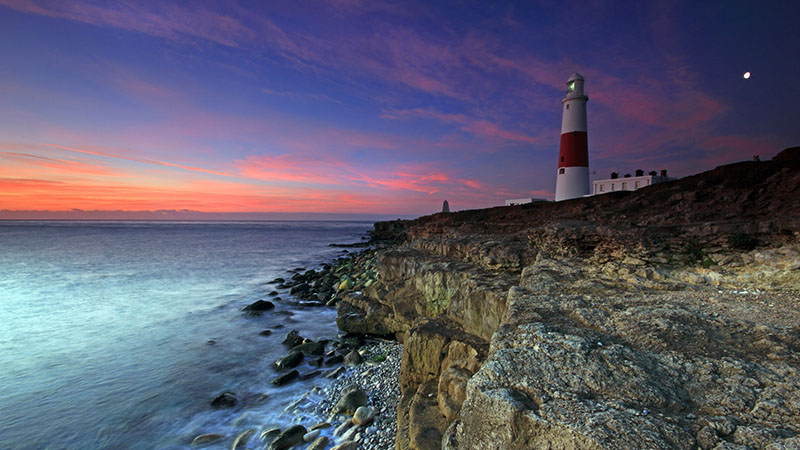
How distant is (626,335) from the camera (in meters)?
3.81

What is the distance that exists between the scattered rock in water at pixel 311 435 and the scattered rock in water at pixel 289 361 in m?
3.38

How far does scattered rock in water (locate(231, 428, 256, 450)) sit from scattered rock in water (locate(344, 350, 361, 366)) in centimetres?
291

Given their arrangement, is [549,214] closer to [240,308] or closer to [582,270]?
[582,270]

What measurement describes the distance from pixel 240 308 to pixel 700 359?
17.1m

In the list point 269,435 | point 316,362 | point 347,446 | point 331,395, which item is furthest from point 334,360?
point 347,446

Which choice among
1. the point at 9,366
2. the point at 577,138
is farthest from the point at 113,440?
the point at 577,138

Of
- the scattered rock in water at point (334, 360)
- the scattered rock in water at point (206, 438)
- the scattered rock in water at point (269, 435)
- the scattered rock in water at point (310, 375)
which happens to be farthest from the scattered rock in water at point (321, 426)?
the scattered rock in water at point (334, 360)

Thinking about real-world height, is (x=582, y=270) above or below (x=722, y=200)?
below

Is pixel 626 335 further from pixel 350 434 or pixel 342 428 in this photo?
pixel 342 428

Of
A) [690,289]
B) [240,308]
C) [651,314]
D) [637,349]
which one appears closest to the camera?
[637,349]

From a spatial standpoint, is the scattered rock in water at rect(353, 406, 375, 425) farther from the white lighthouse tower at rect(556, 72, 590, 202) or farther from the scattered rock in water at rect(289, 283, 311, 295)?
the white lighthouse tower at rect(556, 72, 590, 202)

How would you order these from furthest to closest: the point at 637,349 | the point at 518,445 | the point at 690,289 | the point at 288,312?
the point at 288,312 → the point at 690,289 → the point at 637,349 → the point at 518,445

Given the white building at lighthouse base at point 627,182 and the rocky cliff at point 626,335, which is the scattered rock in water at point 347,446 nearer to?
the rocky cliff at point 626,335

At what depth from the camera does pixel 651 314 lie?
13.6 feet
